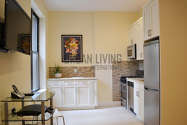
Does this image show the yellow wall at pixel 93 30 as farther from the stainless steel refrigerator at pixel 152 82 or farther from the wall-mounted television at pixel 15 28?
the wall-mounted television at pixel 15 28

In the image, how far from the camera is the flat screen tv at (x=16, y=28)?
1.93 meters

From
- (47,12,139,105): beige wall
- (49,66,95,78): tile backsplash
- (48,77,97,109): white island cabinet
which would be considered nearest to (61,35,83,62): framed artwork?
(47,12,139,105): beige wall

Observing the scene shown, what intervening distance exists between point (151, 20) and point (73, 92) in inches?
118

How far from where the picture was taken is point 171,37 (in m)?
2.96

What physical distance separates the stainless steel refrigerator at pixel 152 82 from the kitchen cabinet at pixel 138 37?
1280mm

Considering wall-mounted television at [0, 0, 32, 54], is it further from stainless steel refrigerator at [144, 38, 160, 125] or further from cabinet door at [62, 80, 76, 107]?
cabinet door at [62, 80, 76, 107]

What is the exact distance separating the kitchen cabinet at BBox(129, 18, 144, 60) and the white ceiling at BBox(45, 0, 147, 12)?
0.57 m

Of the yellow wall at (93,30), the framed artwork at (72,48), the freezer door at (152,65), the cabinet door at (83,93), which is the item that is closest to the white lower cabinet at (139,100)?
the freezer door at (152,65)

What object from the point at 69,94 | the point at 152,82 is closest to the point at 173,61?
the point at 152,82

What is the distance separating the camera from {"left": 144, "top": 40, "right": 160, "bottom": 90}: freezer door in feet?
9.77

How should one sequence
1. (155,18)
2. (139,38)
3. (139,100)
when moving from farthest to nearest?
(139,38), (139,100), (155,18)

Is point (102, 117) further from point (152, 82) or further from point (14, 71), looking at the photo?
point (14, 71)

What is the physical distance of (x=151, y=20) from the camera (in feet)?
10.7

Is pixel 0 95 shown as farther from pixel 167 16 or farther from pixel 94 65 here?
pixel 94 65
